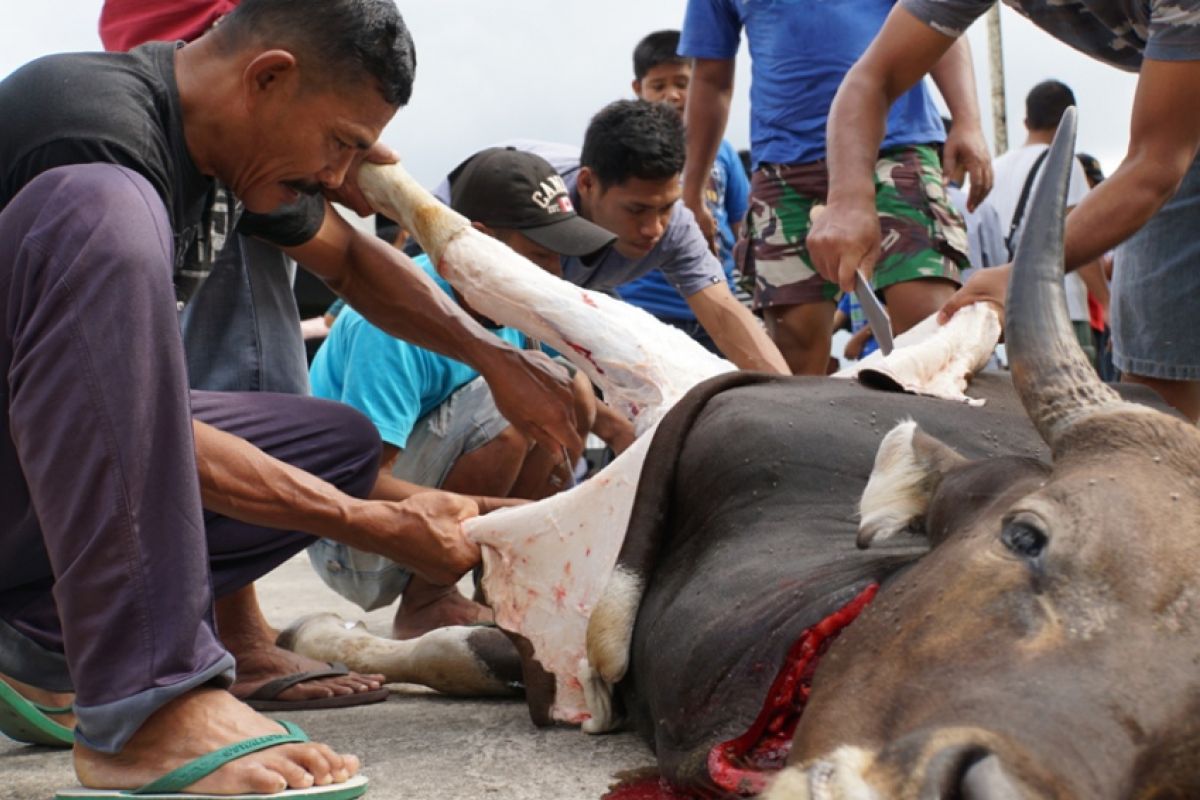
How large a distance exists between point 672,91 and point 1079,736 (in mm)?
5407

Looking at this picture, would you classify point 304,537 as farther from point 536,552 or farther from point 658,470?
point 658,470

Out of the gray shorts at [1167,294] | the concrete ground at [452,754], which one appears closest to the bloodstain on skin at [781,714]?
the concrete ground at [452,754]

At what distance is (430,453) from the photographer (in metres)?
4.38

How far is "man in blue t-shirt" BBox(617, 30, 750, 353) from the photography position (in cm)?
601

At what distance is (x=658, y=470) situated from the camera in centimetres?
294

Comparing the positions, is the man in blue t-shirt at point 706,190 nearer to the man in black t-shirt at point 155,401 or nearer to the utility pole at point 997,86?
the man in black t-shirt at point 155,401

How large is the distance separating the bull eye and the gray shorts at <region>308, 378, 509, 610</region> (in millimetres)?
2513

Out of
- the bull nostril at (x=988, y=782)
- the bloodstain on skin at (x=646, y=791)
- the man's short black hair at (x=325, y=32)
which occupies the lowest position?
the bloodstain on skin at (x=646, y=791)

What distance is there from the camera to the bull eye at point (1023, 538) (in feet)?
6.09

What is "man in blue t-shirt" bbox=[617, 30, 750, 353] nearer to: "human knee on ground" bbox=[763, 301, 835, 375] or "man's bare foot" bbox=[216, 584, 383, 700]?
"human knee on ground" bbox=[763, 301, 835, 375]

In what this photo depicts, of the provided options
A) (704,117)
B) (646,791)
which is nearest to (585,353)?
(646,791)

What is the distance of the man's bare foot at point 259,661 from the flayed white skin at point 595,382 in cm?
19

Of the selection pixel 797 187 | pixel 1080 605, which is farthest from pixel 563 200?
pixel 1080 605

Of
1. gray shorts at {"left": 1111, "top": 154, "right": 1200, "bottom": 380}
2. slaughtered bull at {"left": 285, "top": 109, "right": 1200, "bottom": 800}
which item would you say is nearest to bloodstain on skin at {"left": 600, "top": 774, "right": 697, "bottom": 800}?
slaughtered bull at {"left": 285, "top": 109, "right": 1200, "bottom": 800}
